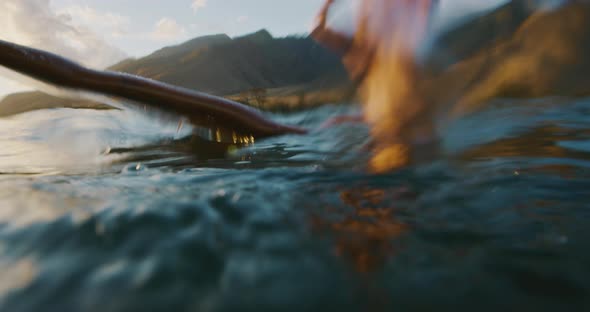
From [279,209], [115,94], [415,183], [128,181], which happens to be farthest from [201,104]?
[415,183]

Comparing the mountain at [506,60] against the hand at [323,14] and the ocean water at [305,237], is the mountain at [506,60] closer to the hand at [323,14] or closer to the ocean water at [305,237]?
the hand at [323,14]

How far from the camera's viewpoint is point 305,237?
1093 mm

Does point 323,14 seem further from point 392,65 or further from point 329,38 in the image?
point 392,65

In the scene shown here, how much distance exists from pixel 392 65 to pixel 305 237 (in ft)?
9.57

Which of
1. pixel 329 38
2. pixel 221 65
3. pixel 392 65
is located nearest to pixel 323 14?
pixel 329 38

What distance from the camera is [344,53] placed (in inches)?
162

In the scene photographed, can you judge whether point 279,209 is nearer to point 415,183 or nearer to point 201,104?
point 415,183

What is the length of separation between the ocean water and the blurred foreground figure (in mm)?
888

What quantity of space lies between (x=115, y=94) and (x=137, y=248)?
1778mm

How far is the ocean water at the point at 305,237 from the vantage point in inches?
30.3

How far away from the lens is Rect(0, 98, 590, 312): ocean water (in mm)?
769

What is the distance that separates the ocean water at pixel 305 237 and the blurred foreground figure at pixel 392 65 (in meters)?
0.89

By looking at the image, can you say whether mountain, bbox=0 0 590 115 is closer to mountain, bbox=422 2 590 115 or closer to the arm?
mountain, bbox=422 2 590 115

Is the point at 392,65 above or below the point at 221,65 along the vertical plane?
below
